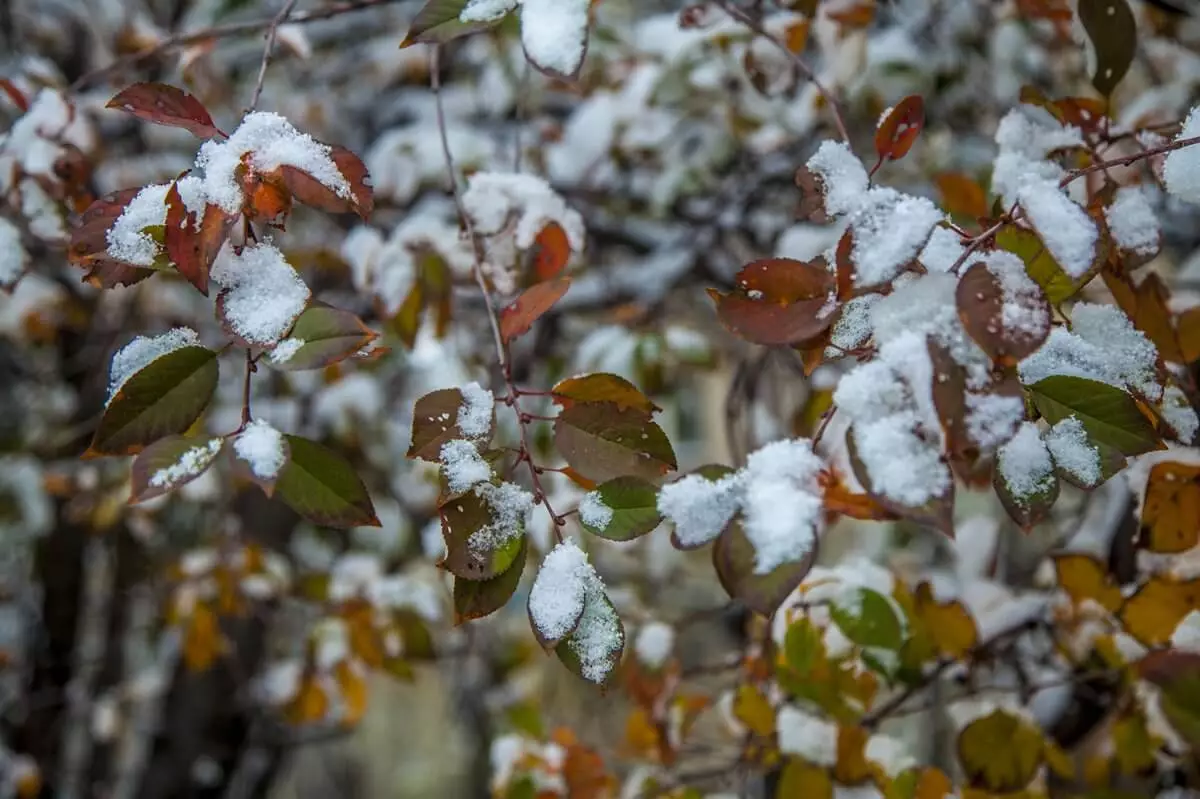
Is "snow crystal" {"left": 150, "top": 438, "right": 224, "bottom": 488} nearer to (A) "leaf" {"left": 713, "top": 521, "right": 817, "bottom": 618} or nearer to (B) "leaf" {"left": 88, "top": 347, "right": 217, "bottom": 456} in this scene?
(B) "leaf" {"left": 88, "top": 347, "right": 217, "bottom": 456}

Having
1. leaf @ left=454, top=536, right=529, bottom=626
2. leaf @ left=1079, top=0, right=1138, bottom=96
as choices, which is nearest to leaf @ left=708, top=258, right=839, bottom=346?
leaf @ left=454, top=536, right=529, bottom=626

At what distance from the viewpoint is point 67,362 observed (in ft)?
8.54

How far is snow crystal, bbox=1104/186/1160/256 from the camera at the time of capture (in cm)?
63

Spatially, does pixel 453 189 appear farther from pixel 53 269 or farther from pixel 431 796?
pixel 431 796

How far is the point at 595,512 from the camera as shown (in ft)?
1.75

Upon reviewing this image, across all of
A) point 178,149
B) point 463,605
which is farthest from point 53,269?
point 463,605

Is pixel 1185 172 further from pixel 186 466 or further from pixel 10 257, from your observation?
pixel 10 257

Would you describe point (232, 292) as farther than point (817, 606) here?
No

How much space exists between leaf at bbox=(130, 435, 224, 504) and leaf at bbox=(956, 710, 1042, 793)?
0.68m

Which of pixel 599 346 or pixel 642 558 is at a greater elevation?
pixel 599 346

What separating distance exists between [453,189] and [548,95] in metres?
1.46

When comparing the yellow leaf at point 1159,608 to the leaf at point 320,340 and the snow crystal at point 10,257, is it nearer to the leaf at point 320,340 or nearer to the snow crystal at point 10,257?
the leaf at point 320,340

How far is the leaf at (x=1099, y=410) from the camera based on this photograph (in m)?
0.52

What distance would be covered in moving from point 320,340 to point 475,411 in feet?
0.34
